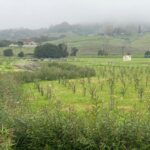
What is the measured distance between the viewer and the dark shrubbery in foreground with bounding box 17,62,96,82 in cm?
6469

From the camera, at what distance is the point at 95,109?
23016mm

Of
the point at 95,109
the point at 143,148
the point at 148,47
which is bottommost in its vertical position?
the point at 148,47

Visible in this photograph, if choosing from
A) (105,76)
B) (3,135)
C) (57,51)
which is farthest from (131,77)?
(57,51)

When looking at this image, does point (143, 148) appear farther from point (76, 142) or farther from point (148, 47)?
point (148, 47)

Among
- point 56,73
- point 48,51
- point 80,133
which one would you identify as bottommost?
point 48,51

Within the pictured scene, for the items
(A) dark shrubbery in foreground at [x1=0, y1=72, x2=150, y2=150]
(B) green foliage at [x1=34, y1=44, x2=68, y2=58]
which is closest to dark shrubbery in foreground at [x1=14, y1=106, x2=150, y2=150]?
(A) dark shrubbery in foreground at [x1=0, y1=72, x2=150, y2=150]

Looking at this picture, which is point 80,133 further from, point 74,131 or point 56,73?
point 56,73

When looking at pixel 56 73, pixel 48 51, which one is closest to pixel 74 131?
pixel 56 73

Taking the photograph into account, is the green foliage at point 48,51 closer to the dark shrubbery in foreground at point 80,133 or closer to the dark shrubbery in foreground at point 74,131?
the dark shrubbery in foreground at point 74,131

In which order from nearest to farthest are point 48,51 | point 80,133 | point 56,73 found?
1. point 80,133
2. point 56,73
3. point 48,51

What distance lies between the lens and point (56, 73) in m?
69.8

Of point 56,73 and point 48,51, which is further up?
point 56,73

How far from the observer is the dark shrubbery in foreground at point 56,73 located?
6469 centimetres

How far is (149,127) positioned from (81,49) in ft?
461
